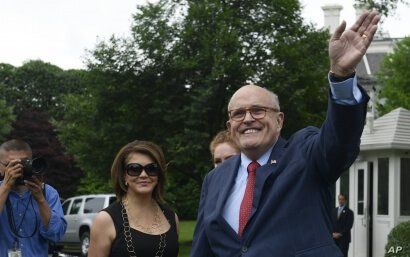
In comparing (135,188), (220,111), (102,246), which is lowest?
(102,246)

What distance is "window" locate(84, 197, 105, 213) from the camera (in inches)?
997

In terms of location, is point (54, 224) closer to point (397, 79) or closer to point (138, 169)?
point (138, 169)

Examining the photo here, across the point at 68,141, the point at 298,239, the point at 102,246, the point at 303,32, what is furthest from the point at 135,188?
the point at 68,141

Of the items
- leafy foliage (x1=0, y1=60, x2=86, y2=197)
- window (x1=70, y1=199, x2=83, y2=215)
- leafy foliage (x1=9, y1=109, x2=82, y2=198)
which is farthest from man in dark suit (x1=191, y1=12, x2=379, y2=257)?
leafy foliage (x1=0, y1=60, x2=86, y2=197)

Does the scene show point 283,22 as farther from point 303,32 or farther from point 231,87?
point 231,87

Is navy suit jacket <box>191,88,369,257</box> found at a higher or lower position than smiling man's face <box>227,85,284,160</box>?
lower

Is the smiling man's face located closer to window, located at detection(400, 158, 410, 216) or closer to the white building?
the white building

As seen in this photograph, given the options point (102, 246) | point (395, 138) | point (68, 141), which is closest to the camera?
point (102, 246)

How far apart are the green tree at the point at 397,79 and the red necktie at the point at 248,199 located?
41198mm

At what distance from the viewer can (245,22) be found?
2852 centimetres

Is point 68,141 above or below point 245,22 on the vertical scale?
below

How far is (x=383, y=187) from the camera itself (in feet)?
61.6

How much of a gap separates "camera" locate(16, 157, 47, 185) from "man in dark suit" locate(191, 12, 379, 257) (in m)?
2.13

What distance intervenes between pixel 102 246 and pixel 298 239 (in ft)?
5.55
